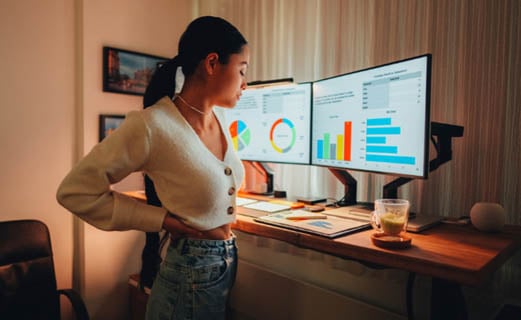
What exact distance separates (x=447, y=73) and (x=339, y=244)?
85 centimetres

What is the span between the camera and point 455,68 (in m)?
1.43

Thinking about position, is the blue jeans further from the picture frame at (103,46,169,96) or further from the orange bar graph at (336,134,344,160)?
the picture frame at (103,46,169,96)

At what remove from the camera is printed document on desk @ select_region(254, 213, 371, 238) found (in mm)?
1109

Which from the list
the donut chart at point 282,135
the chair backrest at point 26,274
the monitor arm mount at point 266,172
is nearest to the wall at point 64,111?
the chair backrest at point 26,274

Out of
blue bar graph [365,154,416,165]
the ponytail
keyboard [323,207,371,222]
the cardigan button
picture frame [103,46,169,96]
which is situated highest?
picture frame [103,46,169,96]

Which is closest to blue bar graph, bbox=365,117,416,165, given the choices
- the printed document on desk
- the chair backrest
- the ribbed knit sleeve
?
the printed document on desk

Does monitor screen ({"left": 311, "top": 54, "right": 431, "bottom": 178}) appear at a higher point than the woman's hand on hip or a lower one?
higher

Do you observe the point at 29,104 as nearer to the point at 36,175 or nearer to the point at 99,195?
the point at 36,175

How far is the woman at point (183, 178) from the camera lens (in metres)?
0.90

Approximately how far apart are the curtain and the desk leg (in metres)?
0.50

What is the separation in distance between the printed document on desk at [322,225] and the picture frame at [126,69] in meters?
1.36

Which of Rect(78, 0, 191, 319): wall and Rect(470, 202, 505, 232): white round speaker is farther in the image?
Rect(78, 0, 191, 319): wall

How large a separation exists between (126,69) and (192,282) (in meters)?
1.77

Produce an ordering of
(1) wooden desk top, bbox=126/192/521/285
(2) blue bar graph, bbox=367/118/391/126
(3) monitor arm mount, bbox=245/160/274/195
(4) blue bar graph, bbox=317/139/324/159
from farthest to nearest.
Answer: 1. (3) monitor arm mount, bbox=245/160/274/195
2. (4) blue bar graph, bbox=317/139/324/159
3. (2) blue bar graph, bbox=367/118/391/126
4. (1) wooden desk top, bbox=126/192/521/285
